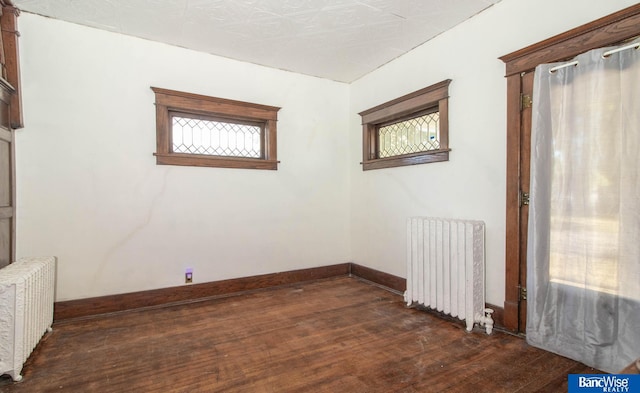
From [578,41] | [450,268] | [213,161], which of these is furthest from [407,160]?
[213,161]

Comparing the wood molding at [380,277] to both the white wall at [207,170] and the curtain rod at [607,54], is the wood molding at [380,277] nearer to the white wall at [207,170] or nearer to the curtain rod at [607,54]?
the white wall at [207,170]

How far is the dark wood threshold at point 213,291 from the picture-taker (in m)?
2.76

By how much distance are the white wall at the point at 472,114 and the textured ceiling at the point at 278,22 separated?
0.18 meters

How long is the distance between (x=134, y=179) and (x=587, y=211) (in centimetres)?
364

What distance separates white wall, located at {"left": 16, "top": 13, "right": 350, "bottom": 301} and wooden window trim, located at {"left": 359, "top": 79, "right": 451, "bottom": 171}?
789mm

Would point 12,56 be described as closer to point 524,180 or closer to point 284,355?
point 284,355

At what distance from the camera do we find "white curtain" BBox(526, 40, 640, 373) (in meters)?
1.76

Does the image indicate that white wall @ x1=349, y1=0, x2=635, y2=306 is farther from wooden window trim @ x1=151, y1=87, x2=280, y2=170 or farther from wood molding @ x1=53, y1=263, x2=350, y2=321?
wooden window trim @ x1=151, y1=87, x2=280, y2=170

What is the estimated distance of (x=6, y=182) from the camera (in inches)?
95.3

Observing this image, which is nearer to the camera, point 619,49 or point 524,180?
point 619,49

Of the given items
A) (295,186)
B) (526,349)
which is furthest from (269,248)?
(526,349)

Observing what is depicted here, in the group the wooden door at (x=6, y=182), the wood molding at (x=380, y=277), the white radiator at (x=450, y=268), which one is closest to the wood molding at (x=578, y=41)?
the white radiator at (x=450, y=268)

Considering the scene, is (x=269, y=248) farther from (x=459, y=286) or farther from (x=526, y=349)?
(x=526, y=349)

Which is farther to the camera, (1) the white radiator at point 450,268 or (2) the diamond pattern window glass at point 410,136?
(2) the diamond pattern window glass at point 410,136
